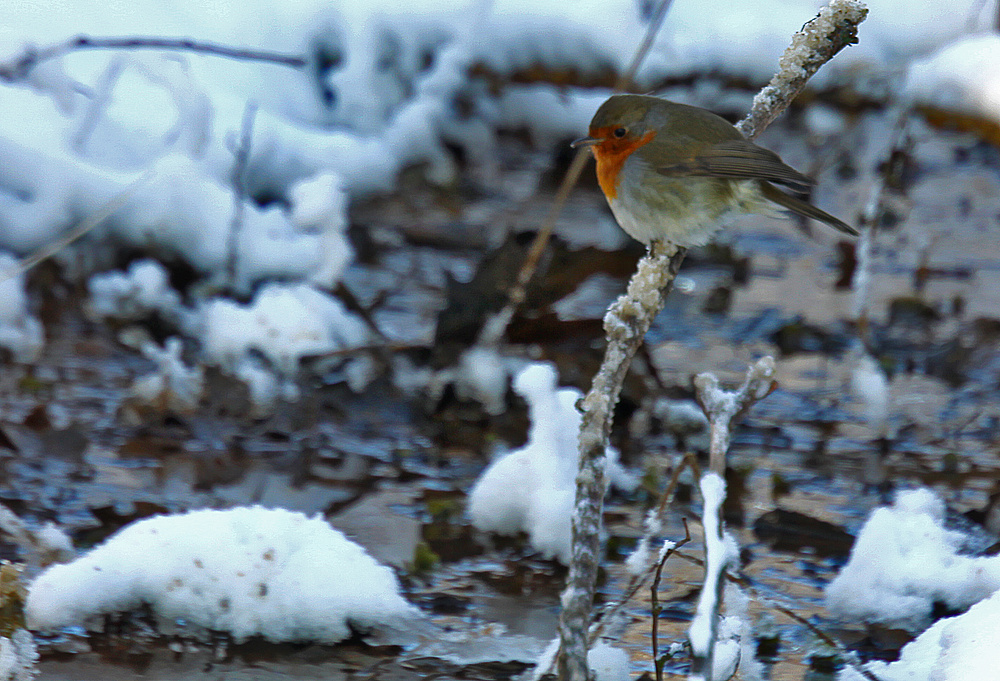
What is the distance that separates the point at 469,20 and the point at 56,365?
2811mm

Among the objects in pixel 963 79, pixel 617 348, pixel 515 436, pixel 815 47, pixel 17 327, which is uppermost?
pixel 963 79

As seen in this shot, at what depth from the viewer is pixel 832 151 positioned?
17.1 feet

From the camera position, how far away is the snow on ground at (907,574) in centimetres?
193

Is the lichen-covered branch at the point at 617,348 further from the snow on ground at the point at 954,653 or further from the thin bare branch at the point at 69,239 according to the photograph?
the thin bare branch at the point at 69,239

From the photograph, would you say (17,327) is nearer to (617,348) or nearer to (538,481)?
(538,481)

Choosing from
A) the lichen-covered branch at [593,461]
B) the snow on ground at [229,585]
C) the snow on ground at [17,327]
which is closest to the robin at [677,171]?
the lichen-covered branch at [593,461]

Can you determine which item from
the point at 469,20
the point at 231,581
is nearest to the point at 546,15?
the point at 469,20

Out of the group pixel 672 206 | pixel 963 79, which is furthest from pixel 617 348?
pixel 963 79

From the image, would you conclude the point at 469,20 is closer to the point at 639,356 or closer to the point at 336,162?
the point at 336,162

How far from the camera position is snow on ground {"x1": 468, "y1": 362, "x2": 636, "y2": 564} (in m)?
2.20

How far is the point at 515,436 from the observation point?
9.05 feet

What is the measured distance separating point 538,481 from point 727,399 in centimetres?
89

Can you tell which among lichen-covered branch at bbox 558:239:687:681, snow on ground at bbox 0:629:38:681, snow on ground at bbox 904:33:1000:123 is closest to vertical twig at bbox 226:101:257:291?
snow on ground at bbox 0:629:38:681

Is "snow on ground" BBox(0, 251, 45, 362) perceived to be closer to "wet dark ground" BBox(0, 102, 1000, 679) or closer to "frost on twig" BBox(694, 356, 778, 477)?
"wet dark ground" BBox(0, 102, 1000, 679)
